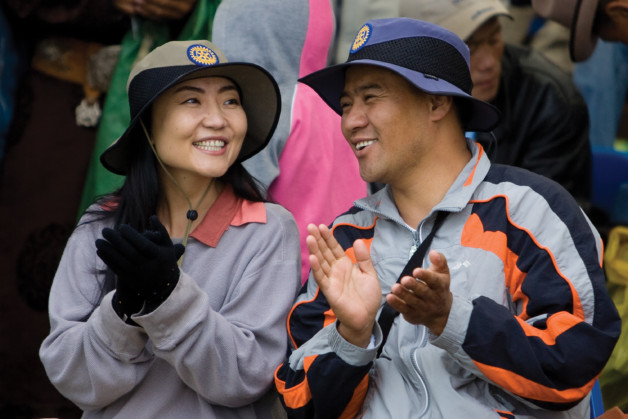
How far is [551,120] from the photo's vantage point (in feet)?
13.1

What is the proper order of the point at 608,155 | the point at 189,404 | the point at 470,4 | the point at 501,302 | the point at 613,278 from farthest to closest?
the point at 608,155 → the point at 470,4 → the point at 613,278 → the point at 189,404 → the point at 501,302

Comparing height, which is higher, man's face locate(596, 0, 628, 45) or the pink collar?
man's face locate(596, 0, 628, 45)

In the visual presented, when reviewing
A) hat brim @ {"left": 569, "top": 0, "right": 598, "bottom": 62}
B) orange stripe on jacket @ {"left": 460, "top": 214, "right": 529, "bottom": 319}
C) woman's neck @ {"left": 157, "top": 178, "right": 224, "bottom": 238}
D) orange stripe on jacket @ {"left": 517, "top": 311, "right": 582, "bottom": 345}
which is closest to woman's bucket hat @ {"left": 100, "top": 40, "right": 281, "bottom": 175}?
woman's neck @ {"left": 157, "top": 178, "right": 224, "bottom": 238}

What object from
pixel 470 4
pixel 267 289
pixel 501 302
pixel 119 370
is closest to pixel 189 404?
pixel 119 370

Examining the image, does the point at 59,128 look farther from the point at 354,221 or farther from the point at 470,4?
the point at 470,4

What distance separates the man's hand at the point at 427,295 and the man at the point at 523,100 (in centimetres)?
191

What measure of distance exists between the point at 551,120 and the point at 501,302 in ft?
6.13

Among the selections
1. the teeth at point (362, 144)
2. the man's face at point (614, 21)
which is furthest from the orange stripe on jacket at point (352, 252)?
the man's face at point (614, 21)

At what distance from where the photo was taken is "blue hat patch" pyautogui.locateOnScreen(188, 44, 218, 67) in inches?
106

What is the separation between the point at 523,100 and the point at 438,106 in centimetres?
159

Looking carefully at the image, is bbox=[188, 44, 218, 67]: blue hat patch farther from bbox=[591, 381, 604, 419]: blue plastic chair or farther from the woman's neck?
bbox=[591, 381, 604, 419]: blue plastic chair

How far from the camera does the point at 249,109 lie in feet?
9.52

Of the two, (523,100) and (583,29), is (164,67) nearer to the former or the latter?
(583,29)

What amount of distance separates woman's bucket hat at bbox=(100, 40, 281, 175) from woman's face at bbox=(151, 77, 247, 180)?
4 cm
